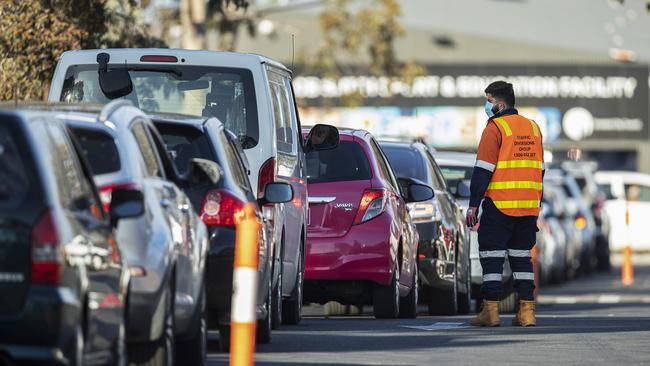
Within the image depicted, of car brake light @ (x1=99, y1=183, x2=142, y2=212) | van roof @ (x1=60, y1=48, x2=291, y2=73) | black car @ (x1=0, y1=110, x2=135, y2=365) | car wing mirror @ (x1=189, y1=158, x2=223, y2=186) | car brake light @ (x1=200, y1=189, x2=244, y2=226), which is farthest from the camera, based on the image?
van roof @ (x1=60, y1=48, x2=291, y2=73)

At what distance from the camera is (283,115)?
1591cm

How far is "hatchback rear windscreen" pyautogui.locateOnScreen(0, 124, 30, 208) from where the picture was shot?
873 centimetres

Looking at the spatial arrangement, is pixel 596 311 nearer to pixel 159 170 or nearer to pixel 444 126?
pixel 159 170

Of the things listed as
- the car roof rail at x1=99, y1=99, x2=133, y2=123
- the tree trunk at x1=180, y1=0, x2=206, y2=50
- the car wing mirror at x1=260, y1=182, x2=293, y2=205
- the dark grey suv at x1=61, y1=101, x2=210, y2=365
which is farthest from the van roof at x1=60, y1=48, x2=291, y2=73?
the tree trunk at x1=180, y1=0, x2=206, y2=50

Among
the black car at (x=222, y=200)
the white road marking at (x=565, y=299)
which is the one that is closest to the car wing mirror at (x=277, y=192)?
the black car at (x=222, y=200)

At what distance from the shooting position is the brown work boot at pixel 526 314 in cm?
1709

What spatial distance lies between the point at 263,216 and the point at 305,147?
8.39 ft

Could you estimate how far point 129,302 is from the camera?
10336 millimetres

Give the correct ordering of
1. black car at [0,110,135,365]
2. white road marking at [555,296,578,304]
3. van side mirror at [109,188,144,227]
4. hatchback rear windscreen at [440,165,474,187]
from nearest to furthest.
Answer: black car at [0,110,135,365], van side mirror at [109,188,144,227], hatchback rear windscreen at [440,165,474,187], white road marking at [555,296,578,304]

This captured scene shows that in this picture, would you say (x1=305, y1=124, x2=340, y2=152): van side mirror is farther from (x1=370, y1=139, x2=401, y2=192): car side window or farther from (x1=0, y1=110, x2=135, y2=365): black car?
(x1=0, y1=110, x2=135, y2=365): black car

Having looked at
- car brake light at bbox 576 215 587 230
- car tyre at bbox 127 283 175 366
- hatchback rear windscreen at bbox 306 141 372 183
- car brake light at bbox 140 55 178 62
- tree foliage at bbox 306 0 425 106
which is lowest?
car tyre at bbox 127 283 175 366

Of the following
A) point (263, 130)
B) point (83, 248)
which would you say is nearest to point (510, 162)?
point (263, 130)

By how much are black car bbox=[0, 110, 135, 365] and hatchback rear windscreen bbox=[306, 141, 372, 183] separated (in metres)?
8.20

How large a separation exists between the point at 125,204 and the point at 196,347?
6.70 ft
